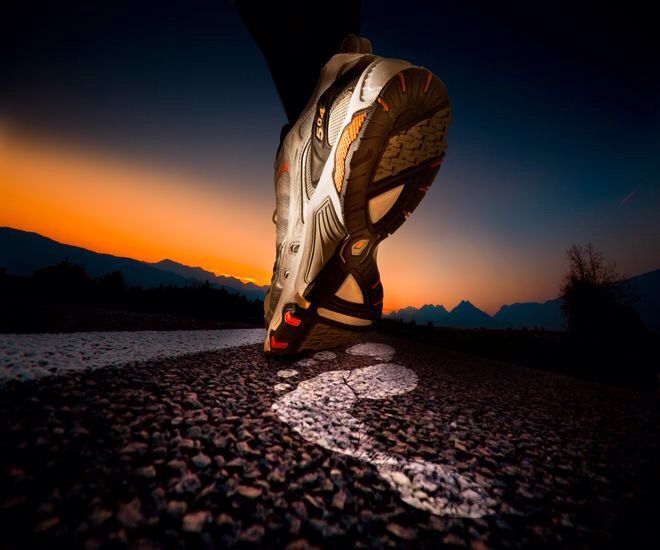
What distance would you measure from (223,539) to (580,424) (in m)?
1.32

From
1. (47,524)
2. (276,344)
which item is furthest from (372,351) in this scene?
(47,524)

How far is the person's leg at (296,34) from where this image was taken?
1506 millimetres

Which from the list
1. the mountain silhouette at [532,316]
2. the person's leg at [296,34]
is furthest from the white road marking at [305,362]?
the mountain silhouette at [532,316]

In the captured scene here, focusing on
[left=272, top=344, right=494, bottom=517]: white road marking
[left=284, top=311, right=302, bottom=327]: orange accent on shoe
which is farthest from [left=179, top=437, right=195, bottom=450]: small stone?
[left=284, top=311, right=302, bottom=327]: orange accent on shoe

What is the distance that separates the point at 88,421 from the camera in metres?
0.55

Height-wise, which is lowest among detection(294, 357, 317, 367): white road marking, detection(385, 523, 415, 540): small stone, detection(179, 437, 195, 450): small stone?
detection(385, 523, 415, 540): small stone

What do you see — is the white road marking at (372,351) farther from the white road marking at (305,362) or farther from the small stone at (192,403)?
the small stone at (192,403)

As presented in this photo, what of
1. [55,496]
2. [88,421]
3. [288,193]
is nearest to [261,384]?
[88,421]

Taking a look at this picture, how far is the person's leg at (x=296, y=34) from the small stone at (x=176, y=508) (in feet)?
7.14

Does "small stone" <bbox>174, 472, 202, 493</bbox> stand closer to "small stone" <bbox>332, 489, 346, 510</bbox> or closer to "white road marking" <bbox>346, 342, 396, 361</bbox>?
"small stone" <bbox>332, 489, 346, 510</bbox>

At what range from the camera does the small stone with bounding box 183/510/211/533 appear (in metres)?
0.37

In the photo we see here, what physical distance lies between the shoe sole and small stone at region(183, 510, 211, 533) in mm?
801

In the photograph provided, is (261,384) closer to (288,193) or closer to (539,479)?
(539,479)

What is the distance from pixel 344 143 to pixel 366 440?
1.06 m
